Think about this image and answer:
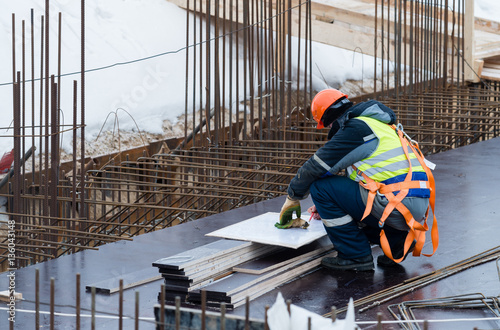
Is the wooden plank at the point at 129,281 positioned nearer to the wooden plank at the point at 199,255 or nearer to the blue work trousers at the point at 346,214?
the wooden plank at the point at 199,255

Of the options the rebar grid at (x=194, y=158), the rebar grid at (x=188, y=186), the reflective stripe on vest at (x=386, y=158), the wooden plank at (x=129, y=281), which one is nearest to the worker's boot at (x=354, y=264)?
the reflective stripe on vest at (x=386, y=158)

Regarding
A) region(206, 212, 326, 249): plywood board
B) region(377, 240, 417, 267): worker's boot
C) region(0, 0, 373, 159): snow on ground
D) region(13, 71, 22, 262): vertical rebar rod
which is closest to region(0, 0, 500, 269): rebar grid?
region(13, 71, 22, 262): vertical rebar rod

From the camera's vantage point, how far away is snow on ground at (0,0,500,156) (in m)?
11.4

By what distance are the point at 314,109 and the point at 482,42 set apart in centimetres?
1085

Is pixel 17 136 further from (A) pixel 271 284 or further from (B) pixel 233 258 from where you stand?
(A) pixel 271 284

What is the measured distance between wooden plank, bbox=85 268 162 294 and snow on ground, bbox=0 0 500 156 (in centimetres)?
532

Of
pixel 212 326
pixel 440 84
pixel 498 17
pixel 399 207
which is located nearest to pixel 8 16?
pixel 440 84

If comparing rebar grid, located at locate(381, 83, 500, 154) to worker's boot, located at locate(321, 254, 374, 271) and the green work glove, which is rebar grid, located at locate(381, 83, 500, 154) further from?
worker's boot, located at locate(321, 254, 374, 271)

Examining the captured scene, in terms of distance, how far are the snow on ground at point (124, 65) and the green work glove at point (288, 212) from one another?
18.0 feet

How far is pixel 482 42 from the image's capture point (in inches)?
589

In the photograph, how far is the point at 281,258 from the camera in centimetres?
525

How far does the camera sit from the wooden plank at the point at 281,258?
16.3 feet

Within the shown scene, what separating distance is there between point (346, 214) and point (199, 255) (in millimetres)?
1045

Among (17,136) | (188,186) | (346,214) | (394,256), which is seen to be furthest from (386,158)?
(17,136)
